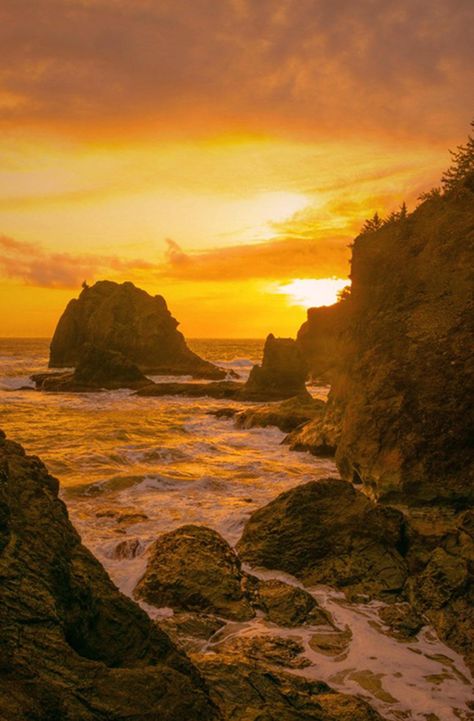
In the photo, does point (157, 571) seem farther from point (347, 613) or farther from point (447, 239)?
point (447, 239)

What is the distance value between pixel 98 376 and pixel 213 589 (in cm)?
3785

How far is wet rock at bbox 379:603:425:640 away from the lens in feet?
21.9

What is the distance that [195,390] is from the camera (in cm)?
3869

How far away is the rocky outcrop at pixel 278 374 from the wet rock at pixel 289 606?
29198 millimetres

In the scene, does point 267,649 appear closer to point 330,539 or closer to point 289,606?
point 289,606

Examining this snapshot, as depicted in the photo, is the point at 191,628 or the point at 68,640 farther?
the point at 191,628

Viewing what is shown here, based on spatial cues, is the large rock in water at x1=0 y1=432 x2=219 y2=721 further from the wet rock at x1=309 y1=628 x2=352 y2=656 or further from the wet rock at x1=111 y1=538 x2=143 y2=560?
the wet rock at x1=111 y1=538 x2=143 y2=560

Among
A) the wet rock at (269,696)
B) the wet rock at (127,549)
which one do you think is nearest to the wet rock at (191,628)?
the wet rock at (269,696)

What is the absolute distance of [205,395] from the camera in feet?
126

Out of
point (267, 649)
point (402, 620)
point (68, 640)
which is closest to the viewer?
point (68, 640)

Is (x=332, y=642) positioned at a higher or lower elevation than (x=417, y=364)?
lower

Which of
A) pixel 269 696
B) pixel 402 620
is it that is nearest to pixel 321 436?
pixel 402 620

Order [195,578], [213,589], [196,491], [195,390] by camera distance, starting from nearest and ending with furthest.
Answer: [213,589] → [195,578] → [196,491] → [195,390]

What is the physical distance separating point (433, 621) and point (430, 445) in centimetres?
404
